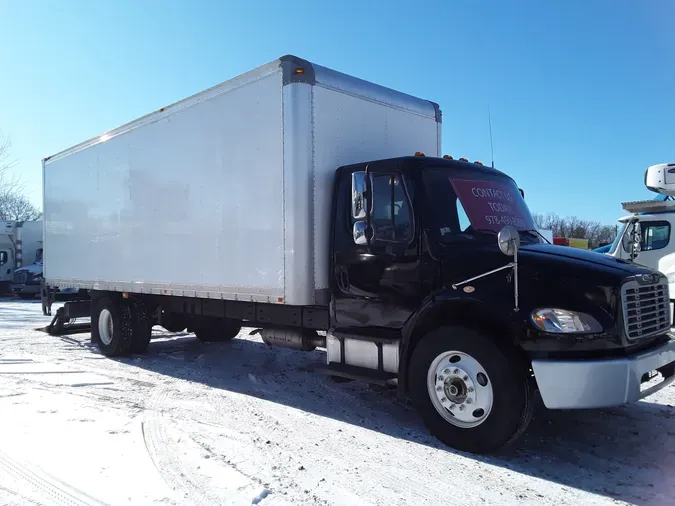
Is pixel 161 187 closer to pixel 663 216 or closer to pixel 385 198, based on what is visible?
pixel 385 198

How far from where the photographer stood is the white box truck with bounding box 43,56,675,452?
4.04 metres

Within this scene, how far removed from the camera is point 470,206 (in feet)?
16.7

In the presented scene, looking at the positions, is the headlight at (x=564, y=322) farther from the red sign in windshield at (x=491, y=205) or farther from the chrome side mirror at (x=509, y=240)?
the red sign in windshield at (x=491, y=205)

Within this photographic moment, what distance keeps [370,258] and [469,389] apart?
1.59 m

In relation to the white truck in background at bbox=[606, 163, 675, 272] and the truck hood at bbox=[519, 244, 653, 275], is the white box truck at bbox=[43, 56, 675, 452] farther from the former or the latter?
the white truck in background at bbox=[606, 163, 675, 272]

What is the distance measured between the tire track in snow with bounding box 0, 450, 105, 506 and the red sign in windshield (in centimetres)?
375

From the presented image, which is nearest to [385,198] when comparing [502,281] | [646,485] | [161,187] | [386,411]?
[502,281]

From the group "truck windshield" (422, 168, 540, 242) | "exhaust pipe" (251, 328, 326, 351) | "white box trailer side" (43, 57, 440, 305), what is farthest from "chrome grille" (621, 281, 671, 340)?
"exhaust pipe" (251, 328, 326, 351)

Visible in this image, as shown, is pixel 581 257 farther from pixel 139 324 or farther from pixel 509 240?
pixel 139 324

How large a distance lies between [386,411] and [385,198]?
7.35 ft

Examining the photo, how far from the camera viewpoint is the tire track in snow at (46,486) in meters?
3.54

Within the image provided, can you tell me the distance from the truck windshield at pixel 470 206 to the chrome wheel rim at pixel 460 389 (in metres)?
1.11

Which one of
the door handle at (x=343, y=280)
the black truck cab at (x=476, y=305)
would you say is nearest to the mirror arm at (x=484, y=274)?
the black truck cab at (x=476, y=305)

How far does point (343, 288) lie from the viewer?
5551 mm
